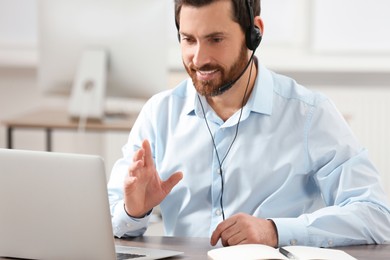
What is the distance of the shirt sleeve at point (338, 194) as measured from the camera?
1759 millimetres

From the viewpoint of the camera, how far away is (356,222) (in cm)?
176

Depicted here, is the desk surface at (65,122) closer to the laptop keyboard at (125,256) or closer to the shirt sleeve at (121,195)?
the shirt sleeve at (121,195)

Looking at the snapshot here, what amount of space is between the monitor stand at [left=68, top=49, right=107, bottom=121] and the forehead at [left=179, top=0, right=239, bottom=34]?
1.57 meters

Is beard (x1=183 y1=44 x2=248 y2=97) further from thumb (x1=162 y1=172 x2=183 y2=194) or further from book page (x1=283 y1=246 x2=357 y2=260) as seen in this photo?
book page (x1=283 y1=246 x2=357 y2=260)

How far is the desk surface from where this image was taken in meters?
3.61

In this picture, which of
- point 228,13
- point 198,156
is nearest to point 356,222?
point 198,156

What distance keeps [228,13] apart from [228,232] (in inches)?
20.1

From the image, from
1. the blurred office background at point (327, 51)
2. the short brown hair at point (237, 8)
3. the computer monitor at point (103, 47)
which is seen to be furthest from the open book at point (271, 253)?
the blurred office background at point (327, 51)

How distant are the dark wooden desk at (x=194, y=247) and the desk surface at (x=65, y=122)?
5.91 feet

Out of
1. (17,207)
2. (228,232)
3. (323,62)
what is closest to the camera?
(17,207)

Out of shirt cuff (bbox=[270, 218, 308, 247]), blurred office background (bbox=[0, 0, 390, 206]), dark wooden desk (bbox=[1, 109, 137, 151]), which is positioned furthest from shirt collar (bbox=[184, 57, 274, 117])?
blurred office background (bbox=[0, 0, 390, 206])

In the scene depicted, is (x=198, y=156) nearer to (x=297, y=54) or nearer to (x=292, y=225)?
(x=292, y=225)

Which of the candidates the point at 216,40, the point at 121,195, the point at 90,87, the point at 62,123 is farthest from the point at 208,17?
the point at 62,123

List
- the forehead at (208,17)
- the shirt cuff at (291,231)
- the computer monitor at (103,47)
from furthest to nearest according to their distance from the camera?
1. the computer monitor at (103,47)
2. the forehead at (208,17)
3. the shirt cuff at (291,231)
